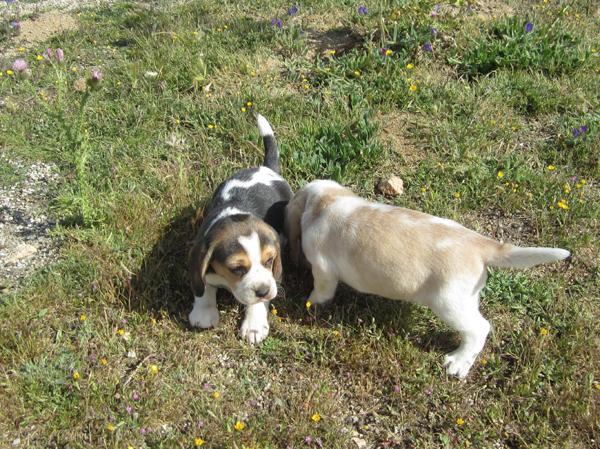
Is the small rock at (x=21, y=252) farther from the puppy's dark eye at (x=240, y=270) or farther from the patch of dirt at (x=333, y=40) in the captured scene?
the patch of dirt at (x=333, y=40)

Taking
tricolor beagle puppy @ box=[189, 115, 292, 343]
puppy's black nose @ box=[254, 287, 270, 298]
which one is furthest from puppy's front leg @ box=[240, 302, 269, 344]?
puppy's black nose @ box=[254, 287, 270, 298]

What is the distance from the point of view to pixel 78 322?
4.05m

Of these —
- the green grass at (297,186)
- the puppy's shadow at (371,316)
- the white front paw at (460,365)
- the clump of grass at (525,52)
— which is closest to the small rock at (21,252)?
the green grass at (297,186)

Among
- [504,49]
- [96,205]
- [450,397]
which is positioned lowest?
[450,397]

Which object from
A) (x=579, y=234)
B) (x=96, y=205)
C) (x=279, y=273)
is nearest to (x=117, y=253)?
(x=96, y=205)

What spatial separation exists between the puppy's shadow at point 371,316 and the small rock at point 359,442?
0.73 m

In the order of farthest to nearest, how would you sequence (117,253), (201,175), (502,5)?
(502,5) → (201,175) → (117,253)

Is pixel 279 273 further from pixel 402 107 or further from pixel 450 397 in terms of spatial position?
pixel 402 107

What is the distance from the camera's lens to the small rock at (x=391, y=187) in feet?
16.6

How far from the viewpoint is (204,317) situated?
4070mm

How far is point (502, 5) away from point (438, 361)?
16.6 ft

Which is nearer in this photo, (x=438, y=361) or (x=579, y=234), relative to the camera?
(x=438, y=361)

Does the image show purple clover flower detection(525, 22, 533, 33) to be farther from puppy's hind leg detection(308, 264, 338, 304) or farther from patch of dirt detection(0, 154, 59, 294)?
patch of dirt detection(0, 154, 59, 294)

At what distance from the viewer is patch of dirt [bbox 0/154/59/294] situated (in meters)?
4.44
